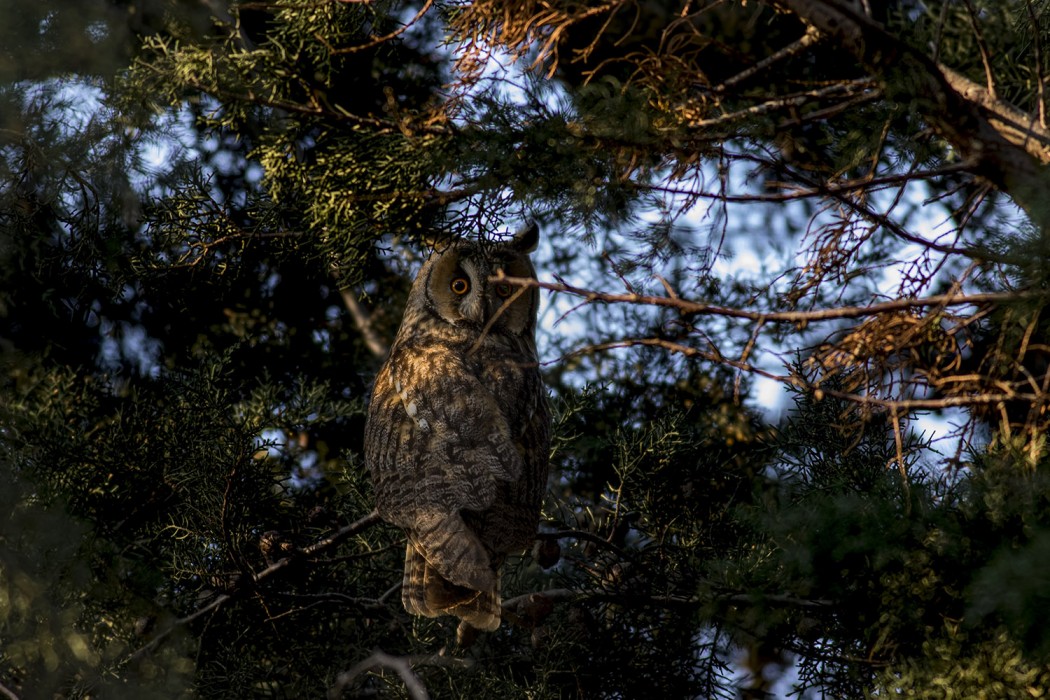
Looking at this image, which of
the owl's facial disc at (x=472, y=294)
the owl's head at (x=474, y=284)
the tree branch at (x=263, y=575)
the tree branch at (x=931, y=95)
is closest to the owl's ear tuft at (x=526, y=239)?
the owl's head at (x=474, y=284)

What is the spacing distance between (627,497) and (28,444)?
1.69 meters

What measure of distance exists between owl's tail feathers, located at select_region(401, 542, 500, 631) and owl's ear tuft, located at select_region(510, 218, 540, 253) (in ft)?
3.29

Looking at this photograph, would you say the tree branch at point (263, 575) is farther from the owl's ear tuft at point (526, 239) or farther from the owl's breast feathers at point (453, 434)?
the owl's ear tuft at point (526, 239)

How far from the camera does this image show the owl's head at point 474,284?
2.91 meters

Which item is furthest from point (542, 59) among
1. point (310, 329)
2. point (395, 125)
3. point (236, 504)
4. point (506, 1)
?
point (310, 329)

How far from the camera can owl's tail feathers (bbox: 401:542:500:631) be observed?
244cm

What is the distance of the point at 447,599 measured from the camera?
8.11 feet

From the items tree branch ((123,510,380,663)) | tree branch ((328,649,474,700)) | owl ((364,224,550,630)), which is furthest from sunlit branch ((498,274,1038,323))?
tree branch ((123,510,380,663))

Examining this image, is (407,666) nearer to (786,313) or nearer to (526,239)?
(786,313)

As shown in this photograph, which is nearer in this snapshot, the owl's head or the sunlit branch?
the sunlit branch

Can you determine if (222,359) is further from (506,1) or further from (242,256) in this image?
(506,1)

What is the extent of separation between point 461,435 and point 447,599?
470 mm

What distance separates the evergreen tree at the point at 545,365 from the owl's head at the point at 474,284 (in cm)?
34

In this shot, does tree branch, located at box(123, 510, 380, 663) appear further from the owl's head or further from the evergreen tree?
the owl's head
